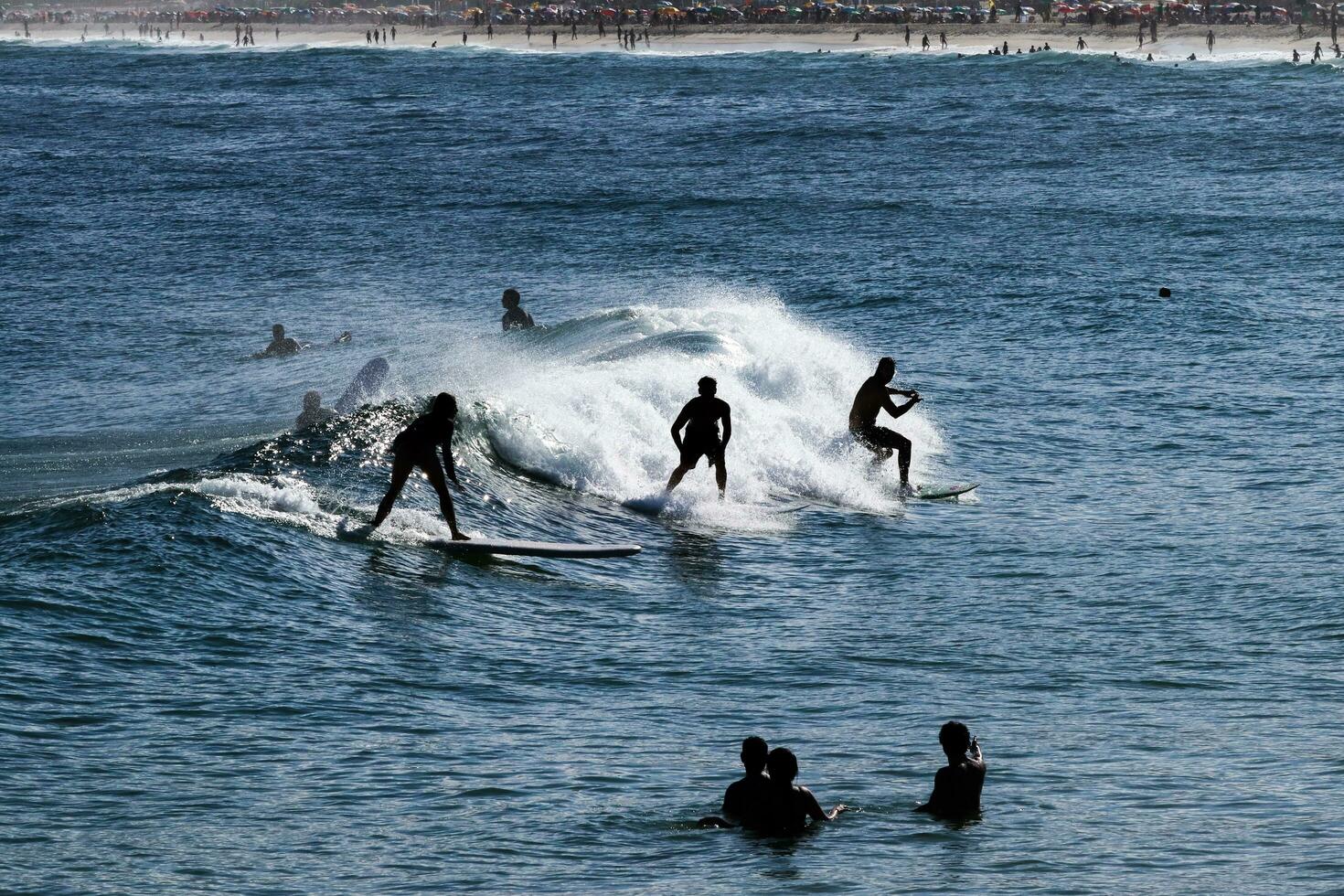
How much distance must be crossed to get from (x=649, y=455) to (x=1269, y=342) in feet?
50.0

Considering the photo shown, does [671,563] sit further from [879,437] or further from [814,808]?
[814,808]

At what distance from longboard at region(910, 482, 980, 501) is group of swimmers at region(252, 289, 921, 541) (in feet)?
0.55

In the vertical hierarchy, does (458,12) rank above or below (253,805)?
above

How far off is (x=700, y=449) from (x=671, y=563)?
7.71ft

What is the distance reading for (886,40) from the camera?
11894 centimetres

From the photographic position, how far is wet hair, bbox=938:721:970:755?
37.2 ft

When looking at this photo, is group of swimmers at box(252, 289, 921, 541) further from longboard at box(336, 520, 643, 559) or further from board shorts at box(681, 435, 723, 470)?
longboard at box(336, 520, 643, 559)

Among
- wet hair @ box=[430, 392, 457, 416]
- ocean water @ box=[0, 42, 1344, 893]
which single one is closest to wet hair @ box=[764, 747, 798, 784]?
ocean water @ box=[0, 42, 1344, 893]

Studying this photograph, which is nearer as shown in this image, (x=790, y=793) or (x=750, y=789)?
(x=790, y=793)

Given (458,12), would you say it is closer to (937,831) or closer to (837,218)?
(837,218)

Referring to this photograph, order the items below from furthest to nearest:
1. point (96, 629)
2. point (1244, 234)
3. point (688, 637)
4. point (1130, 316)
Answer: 1. point (1244, 234)
2. point (1130, 316)
3. point (688, 637)
4. point (96, 629)

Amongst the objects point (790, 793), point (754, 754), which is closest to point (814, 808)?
point (790, 793)

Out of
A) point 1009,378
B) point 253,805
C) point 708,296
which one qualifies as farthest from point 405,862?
point 708,296

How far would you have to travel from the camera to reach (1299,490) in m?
21.7
